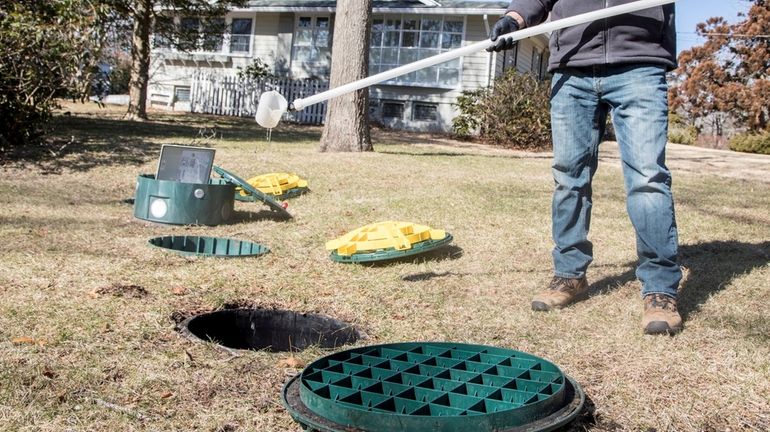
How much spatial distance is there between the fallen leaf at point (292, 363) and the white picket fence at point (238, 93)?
2081cm

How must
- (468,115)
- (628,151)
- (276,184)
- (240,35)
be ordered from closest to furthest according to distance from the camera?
(628,151), (276,184), (468,115), (240,35)

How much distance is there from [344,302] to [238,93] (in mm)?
21617

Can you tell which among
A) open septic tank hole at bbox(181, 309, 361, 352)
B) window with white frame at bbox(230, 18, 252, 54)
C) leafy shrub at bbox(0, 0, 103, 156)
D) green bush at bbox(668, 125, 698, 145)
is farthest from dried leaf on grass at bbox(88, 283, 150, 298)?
green bush at bbox(668, 125, 698, 145)

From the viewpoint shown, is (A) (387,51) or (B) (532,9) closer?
(B) (532,9)

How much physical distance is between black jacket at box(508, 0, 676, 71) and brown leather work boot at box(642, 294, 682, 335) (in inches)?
43.0

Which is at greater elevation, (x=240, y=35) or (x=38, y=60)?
(x=240, y=35)

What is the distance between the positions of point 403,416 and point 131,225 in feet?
14.8

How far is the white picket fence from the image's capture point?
23.9 metres

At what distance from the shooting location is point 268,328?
13.4 feet

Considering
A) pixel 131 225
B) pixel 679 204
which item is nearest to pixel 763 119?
pixel 679 204

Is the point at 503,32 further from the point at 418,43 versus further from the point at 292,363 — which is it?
the point at 418,43

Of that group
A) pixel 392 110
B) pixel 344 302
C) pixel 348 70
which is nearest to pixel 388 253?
pixel 344 302

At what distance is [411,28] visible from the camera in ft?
83.0

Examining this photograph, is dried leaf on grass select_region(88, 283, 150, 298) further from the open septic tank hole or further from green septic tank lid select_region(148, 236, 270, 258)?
green septic tank lid select_region(148, 236, 270, 258)
